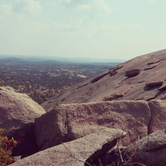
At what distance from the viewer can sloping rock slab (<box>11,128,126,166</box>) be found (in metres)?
4.68

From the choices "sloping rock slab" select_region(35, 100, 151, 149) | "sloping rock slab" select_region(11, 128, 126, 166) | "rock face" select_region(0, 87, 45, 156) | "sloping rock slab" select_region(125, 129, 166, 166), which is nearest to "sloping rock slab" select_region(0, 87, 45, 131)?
"rock face" select_region(0, 87, 45, 156)

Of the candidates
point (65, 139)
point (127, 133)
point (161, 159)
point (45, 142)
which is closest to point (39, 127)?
point (45, 142)

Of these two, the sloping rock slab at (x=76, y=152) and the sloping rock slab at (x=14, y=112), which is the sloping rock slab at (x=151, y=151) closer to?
the sloping rock slab at (x=76, y=152)

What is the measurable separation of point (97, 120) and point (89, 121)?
0.83 ft

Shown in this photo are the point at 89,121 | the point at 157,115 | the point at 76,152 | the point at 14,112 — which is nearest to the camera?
the point at 76,152

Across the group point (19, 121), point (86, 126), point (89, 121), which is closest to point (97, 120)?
point (89, 121)

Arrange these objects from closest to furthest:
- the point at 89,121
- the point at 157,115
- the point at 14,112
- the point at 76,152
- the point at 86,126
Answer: the point at 76,152 < the point at 86,126 < the point at 89,121 < the point at 157,115 < the point at 14,112

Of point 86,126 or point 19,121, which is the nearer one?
point 86,126

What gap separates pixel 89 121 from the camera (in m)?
6.81

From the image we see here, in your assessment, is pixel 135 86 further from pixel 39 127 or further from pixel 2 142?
pixel 2 142

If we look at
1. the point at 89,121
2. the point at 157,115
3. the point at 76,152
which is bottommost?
the point at 76,152

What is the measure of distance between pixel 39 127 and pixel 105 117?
6.80 ft

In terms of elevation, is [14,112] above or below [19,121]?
above

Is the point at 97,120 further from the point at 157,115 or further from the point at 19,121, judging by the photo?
the point at 19,121
